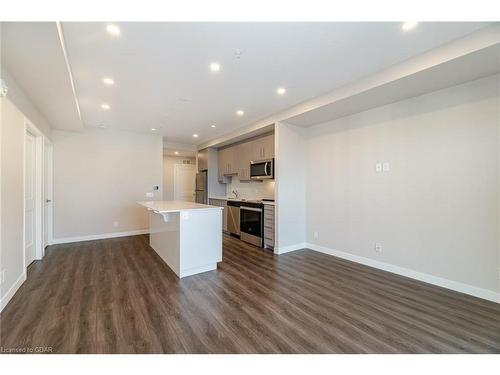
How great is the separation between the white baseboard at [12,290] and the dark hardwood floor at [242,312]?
0.19 feet

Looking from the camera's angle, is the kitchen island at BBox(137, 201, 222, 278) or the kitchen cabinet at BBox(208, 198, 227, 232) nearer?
the kitchen island at BBox(137, 201, 222, 278)

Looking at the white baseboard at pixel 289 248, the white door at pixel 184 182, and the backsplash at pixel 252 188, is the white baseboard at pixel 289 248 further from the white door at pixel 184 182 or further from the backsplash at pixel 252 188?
the white door at pixel 184 182

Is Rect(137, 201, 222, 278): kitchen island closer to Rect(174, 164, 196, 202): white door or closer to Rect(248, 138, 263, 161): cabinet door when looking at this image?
Rect(248, 138, 263, 161): cabinet door

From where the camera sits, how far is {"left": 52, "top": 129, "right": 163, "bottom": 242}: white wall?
15.8 ft

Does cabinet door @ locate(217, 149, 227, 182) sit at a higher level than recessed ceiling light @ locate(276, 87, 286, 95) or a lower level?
lower

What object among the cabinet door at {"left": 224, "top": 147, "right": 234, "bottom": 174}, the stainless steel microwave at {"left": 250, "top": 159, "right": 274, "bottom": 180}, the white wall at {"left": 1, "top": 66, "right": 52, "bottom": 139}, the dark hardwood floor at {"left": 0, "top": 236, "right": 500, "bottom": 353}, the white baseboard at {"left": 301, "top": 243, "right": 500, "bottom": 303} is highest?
the white wall at {"left": 1, "top": 66, "right": 52, "bottom": 139}

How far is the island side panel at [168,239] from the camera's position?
3.12 metres

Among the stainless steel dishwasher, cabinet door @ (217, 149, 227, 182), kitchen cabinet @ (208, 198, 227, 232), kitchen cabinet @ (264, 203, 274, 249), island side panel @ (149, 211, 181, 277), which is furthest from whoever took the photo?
cabinet door @ (217, 149, 227, 182)

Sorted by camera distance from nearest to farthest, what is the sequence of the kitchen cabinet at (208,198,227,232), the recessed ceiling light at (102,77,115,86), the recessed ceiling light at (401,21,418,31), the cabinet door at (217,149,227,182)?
the recessed ceiling light at (401,21,418,31) → the recessed ceiling light at (102,77,115,86) → the kitchen cabinet at (208,198,227,232) → the cabinet door at (217,149,227,182)

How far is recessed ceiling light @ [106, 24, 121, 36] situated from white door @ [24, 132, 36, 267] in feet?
8.82

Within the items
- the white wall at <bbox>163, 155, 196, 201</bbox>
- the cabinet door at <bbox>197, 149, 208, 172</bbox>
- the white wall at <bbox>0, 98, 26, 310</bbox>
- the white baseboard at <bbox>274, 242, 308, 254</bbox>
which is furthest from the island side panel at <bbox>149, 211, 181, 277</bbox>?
the white wall at <bbox>163, 155, 196, 201</bbox>

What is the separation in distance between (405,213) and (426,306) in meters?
1.24
